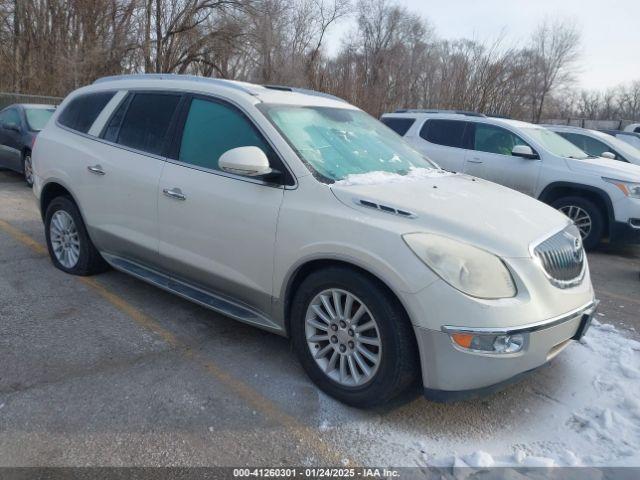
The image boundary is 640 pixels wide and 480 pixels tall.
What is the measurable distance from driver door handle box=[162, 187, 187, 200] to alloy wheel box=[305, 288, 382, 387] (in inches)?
50.6

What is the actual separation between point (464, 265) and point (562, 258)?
76cm

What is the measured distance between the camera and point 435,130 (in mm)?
8961

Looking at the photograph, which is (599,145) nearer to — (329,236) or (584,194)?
(584,194)

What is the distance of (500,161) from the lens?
26.9 ft

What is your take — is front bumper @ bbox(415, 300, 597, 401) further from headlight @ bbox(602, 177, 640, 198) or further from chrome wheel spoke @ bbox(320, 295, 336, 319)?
headlight @ bbox(602, 177, 640, 198)

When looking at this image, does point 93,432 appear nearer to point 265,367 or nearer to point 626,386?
point 265,367

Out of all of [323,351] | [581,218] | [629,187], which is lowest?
[323,351]

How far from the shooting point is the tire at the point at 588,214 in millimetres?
7309

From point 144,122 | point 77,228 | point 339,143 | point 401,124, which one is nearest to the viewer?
point 339,143

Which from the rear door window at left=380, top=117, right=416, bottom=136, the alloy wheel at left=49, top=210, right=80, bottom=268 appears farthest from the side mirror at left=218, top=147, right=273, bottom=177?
the rear door window at left=380, top=117, right=416, bottom=136

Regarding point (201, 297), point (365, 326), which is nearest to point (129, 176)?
point (201, 297)

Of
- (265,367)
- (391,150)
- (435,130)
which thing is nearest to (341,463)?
(265,367)

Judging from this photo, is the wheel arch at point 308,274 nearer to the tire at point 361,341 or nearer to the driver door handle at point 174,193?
the tire at point 361,341

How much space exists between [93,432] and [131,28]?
23.7 metres
